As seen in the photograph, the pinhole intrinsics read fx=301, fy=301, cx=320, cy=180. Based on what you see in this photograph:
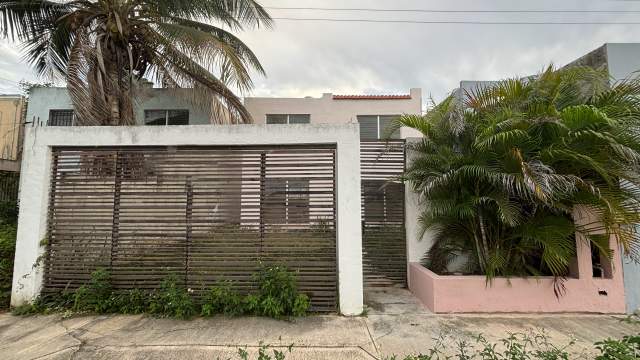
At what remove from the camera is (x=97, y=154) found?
17.6ft

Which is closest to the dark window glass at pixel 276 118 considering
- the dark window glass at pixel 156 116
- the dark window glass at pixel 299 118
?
the dark window glass at pixel 299 118

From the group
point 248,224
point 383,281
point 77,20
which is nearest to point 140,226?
point 248,224

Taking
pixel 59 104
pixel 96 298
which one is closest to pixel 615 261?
pixel 96 298

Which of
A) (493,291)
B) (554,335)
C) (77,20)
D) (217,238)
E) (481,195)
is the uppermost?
(77,20)

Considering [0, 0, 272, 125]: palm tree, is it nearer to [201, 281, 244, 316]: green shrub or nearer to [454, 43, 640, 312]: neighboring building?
[201, 281, 244, 316]: green shrub

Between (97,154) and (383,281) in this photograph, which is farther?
(383,281)

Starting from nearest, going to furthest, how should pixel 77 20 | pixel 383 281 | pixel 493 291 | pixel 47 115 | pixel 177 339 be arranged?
1. pixel 177 339
2. pixel 493 291
3. pixel 383 281
4. pixel 77 20
5. pixel 47 115

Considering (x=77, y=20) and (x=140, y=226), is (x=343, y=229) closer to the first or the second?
(x=140, y=226)

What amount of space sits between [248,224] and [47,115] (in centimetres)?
1160

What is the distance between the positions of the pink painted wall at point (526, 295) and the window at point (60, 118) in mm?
13652

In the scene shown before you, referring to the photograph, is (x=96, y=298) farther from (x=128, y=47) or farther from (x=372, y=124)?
(x=372, y=124)

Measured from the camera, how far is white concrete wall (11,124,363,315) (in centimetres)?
493

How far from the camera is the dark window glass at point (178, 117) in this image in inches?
434

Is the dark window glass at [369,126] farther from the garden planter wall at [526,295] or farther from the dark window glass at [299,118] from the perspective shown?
the garden planter wall at [526,295]
